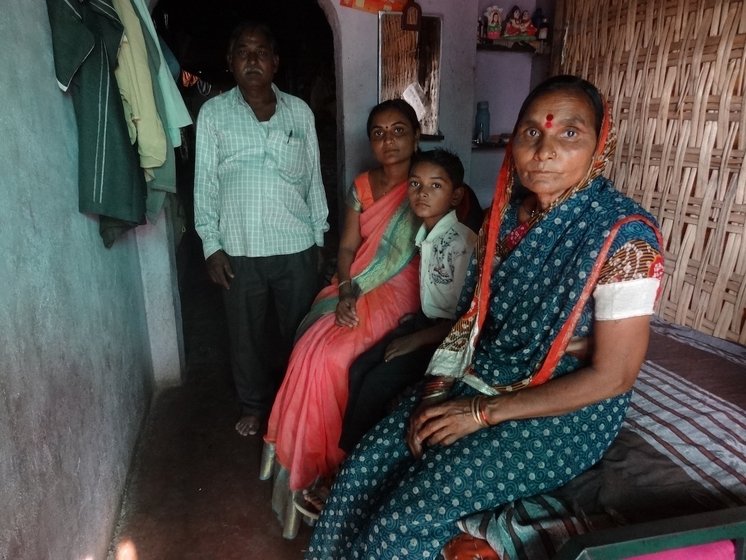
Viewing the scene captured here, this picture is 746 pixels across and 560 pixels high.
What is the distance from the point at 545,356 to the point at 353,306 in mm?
1036

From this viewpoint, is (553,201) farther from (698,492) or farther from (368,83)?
(368,83)

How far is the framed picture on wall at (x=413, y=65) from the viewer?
306 cm

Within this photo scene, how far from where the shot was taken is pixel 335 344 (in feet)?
6.84

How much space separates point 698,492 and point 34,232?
5.87 ft

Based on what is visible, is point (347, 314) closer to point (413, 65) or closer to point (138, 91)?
point (138, 91)

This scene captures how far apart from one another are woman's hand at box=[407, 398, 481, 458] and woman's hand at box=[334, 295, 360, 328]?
773 millimetres

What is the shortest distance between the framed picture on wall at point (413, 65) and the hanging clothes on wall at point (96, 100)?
1613mm

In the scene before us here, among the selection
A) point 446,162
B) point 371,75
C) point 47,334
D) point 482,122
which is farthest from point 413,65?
point 47,334

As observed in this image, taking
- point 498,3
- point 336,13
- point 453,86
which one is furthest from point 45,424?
point 498,3

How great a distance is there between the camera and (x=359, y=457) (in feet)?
4.98

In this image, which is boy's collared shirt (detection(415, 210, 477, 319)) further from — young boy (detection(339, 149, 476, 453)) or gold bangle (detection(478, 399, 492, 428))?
gold bangle (detection(478, 399, 492, 428))

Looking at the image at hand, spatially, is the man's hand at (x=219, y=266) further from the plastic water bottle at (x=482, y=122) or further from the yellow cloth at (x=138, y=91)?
the plastic water bottle at (x=482, y=122)

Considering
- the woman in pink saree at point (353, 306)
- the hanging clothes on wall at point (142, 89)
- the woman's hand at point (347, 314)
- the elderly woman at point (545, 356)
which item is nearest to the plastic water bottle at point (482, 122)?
the woman in pink saree at point (353, 306)

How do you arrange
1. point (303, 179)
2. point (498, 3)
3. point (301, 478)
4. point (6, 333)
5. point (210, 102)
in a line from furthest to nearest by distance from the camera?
1. point (498, 3)
2. point (303, 179)
3. point (210, 102)
4. point (301, 478)
5. point (6, 333)
